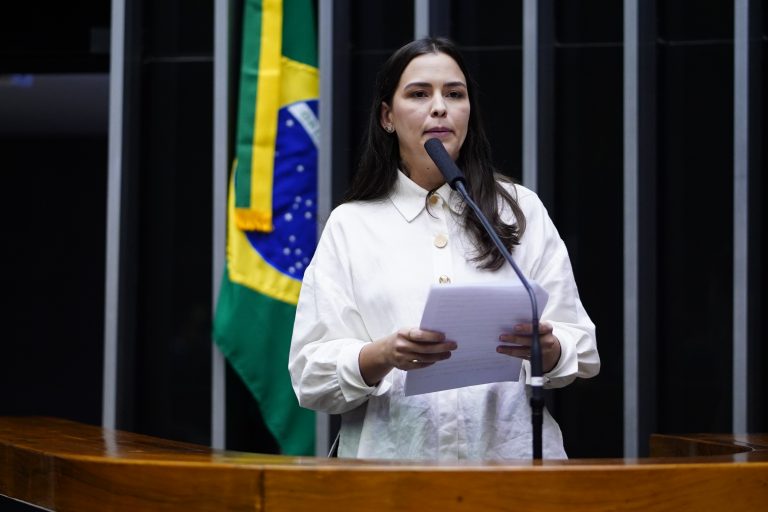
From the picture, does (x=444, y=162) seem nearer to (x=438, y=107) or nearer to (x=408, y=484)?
(x=438, y=107)

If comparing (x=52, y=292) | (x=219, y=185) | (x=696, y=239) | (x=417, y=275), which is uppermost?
(x=219, y=185)

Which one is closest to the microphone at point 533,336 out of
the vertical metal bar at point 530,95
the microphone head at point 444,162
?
the microphone head at point 444,162

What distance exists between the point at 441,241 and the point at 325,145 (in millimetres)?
2833

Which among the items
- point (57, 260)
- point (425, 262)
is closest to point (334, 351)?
point (425, 262)

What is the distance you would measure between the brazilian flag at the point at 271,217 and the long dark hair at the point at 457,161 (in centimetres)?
251

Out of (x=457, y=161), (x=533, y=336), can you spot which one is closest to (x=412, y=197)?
(x=457, y=161)

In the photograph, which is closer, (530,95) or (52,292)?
(530,95)

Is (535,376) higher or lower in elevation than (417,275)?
lower

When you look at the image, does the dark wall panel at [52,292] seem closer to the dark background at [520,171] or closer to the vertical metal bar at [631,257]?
the dark background at [520,171]

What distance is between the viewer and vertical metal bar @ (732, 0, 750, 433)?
5.18 metres

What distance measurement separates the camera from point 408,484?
6.31 feet

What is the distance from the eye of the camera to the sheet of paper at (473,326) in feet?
7.13

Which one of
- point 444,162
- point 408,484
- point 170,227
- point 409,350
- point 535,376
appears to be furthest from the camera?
point 170,227

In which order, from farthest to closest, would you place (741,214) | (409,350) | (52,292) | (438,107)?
(52,292) → (741,214) → (438,107) → (409,350)
